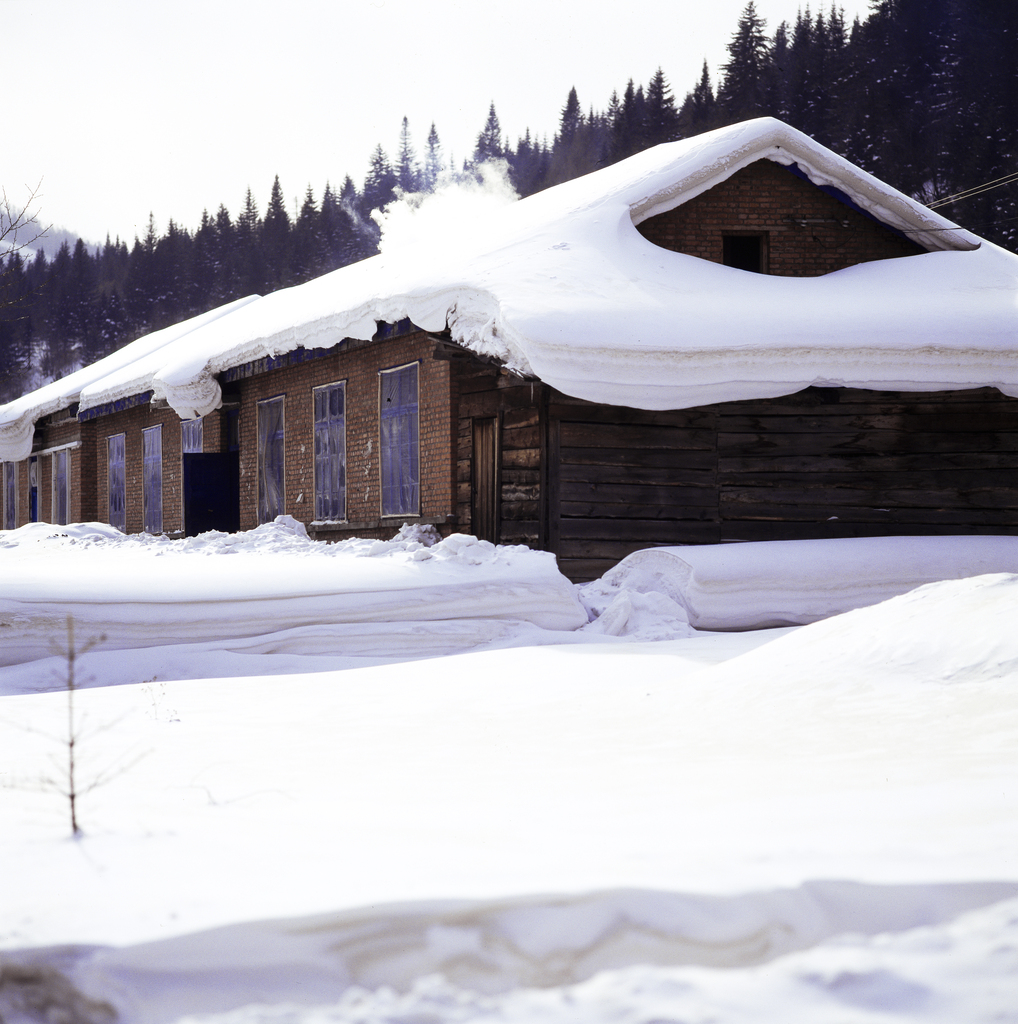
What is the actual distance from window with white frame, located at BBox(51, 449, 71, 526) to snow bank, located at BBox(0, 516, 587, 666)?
16103 millimetres

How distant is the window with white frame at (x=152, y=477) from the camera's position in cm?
1958

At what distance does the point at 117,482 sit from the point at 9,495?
8235 mm

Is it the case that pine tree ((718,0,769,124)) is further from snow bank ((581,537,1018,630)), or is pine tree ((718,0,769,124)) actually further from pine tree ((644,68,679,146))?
snow bank ((581,537,1018,630))

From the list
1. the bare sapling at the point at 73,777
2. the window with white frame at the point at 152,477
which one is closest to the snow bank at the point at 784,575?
the bare sapling at the point at 73,777

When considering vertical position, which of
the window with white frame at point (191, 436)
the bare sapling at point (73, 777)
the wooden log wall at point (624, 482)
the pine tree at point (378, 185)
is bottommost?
the bare sapling at point (73, 777)

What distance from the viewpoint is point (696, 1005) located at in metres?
2.07

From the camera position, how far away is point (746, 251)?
44.3 feet

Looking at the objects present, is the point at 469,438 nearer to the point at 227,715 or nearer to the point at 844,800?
the point at 227,715

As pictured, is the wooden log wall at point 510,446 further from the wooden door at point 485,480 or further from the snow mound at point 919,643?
the snow mound at point 919,643

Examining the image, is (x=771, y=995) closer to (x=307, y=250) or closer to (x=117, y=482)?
(x=117, y=482)

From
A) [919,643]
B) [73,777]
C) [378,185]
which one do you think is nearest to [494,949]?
[73,777]

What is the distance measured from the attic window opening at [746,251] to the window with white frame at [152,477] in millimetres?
10800

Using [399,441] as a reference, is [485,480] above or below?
below

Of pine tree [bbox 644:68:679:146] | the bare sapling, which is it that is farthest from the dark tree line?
the bare sapling
